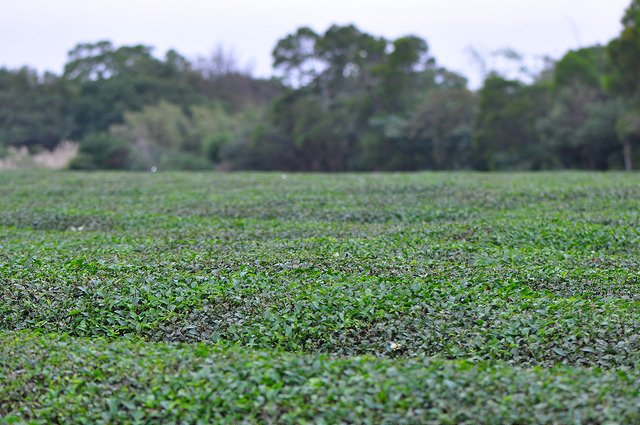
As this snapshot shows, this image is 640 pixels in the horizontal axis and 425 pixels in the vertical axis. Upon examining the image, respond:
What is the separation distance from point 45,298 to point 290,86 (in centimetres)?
3177

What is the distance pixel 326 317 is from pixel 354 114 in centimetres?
2723

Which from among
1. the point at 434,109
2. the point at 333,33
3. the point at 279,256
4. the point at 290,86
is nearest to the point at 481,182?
the point at 279,256

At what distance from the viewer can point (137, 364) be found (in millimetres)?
4977

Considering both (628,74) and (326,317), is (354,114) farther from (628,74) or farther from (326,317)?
(326,317)

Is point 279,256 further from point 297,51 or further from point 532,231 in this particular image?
point 297,51

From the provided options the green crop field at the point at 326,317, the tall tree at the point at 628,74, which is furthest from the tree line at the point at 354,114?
the green crop field at the point at 326,317

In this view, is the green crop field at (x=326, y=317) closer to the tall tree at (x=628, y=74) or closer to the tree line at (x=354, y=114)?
the tall tree at (x=628, y=74)

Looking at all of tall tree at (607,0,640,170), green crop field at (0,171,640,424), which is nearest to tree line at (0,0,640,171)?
tall tree at (607,0,640,170)

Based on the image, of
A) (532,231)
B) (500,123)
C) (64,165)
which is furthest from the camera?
(64,165)

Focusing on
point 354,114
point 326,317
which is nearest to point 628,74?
point 354,114

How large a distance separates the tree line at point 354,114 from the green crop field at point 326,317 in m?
15.6

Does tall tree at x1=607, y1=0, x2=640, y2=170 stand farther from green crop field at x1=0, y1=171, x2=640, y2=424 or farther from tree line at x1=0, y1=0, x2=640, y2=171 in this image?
green crop field at x1=0, y1=171, x2=640, y2=424

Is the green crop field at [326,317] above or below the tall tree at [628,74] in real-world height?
below

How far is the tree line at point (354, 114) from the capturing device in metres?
26.7
